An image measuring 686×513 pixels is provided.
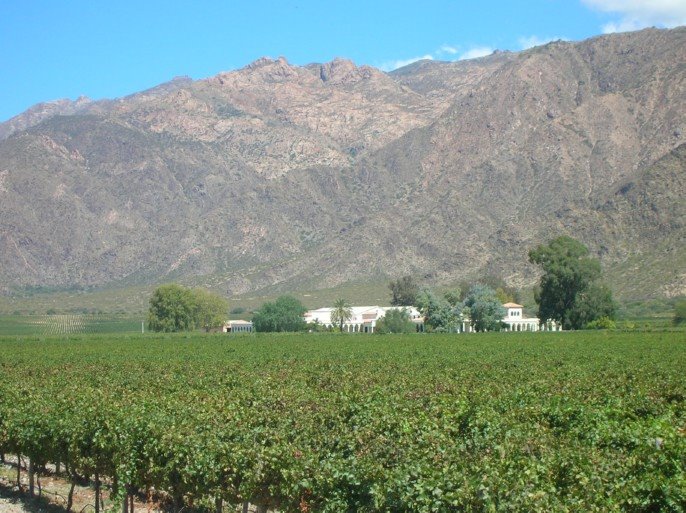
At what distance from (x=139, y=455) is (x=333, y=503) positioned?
5.18m

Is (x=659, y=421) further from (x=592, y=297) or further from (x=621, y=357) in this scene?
(x=592, y=297)

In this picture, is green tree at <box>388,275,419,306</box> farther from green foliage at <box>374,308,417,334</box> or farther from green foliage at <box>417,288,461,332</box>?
green foliage at <box>374,308,417,334</box>

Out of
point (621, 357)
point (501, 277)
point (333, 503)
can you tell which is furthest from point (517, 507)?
point (501, 277)

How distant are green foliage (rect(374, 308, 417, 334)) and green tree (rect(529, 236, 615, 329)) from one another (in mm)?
17037

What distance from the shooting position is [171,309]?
4803 inches

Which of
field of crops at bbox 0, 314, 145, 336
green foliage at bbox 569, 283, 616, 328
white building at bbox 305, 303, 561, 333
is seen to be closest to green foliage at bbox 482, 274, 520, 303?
white building at bbox 305, 303, 561, 333

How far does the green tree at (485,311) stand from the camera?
11025 centimetres

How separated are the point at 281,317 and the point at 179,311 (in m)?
14.5

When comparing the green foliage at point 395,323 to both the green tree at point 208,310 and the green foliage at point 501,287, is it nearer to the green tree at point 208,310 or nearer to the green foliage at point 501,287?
the green foliage at point 501,287

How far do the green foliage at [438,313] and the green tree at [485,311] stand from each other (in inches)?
87.9

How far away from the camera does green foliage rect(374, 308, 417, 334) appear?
114 metres

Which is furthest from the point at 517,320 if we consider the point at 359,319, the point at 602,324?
the point at 602,324

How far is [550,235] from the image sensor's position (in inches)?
6083

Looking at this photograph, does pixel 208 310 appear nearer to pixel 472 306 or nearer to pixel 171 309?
pixel 171 309
